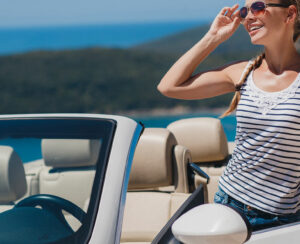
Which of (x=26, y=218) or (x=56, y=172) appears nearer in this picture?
(x=26, y=218)

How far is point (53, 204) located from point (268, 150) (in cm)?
77

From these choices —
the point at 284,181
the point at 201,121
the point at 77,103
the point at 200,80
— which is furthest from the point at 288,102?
the point at 77,103

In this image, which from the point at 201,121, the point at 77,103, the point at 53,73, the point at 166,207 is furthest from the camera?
the point at 53,73

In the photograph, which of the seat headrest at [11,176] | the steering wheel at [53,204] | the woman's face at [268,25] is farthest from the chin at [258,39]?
the seat headrest at [11,176]

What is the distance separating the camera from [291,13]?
2178 mm

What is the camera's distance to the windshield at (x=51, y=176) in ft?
6.57

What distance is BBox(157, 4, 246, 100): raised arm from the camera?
7.54 ft

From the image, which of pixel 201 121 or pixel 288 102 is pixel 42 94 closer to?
pixel 201 121

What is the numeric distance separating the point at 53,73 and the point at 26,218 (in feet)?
34.3

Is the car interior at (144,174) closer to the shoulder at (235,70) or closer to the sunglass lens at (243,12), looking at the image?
the shoulder at (235,70)

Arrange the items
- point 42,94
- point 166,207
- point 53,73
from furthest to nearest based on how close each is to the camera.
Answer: point 53,73
point 42,94
point 166,207

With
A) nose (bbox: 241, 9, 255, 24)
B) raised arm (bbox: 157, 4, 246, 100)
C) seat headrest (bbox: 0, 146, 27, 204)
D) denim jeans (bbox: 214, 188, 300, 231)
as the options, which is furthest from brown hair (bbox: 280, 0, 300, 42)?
seat headrest (bbox: 0, 146, 27, 204)

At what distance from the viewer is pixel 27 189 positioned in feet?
7.73

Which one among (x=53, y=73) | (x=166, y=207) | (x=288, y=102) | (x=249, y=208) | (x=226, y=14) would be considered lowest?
(x=53, y=73)
